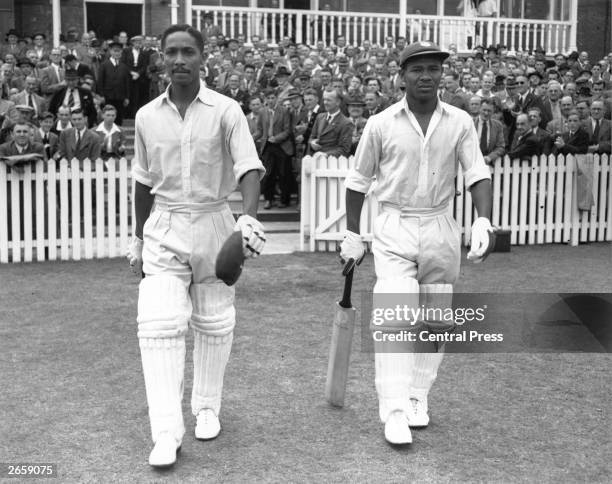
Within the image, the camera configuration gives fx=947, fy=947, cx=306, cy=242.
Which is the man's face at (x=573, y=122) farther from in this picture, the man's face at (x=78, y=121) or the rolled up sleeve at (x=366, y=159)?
the rolled up sleeve at (x=366, y=159)

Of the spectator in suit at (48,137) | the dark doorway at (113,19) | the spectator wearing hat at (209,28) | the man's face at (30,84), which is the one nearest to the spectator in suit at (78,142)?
the spectator in suit at (48,137)

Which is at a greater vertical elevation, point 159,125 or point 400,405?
point 159,125

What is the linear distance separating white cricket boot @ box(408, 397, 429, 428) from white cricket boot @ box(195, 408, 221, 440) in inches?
40.8

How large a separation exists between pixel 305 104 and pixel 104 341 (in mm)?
8215

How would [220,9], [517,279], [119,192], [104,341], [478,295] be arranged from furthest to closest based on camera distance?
[220,9] < [119,192] < [517,279] < [478,295] < [104,341]

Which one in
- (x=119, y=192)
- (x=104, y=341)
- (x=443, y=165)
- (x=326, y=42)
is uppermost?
(x=326, y=42)

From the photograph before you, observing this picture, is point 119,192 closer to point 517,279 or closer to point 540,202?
point 517,279

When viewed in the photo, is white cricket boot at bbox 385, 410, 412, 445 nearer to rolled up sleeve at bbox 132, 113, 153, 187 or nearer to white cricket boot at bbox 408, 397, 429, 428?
white cricket boot at bbox 408, 397, 429, 428

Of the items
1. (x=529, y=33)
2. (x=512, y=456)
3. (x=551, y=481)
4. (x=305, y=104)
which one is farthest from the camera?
(x=529, y=33)

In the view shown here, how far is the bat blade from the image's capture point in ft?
17.8

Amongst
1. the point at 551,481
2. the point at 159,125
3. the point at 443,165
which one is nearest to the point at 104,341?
the point at 159,125

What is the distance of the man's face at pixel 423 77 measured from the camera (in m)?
4.92

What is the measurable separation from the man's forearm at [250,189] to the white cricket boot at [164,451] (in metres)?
1.15

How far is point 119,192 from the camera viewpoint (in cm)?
1109
